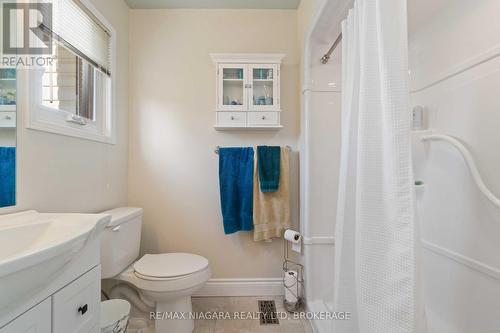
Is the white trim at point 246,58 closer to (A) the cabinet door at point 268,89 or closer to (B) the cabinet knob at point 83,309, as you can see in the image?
(A) the cabinet door at point 268,89

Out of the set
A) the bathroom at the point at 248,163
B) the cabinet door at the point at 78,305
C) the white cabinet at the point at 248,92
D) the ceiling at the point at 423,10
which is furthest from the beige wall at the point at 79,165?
the ceiling at the point at 423,10

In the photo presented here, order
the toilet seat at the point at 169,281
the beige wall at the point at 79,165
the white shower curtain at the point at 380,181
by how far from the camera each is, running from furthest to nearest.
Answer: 1. the toilet seat at the point at 169,281
2. the beige wall at the point at 79,165
3. the white shower curtain at the point at 380,181

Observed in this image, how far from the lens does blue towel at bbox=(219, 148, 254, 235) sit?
183 cm

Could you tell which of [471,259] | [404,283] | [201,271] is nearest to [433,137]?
[471,259]

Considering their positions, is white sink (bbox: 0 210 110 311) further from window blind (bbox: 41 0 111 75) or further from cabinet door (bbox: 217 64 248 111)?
cabinet door (bbox: 217 64 248 111)

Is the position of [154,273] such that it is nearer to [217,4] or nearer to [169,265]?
[169,265]

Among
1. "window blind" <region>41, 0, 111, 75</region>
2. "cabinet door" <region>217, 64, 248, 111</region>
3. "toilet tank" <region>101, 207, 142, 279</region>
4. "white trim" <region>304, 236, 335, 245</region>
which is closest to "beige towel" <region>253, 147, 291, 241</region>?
"white trim" <region>304, 236, 335, 245</region>

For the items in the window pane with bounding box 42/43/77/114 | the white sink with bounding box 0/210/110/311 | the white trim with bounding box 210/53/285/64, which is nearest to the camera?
the white sink with bounding box 0/210/110/311

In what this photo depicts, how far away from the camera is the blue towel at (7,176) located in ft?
3.08

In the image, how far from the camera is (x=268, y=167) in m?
1.83

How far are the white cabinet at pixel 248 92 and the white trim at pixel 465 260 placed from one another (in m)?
1.23

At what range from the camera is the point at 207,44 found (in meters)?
1.92

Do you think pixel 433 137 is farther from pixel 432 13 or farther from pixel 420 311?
pixel 420 311

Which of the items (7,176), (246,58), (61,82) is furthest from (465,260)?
(61,82)
